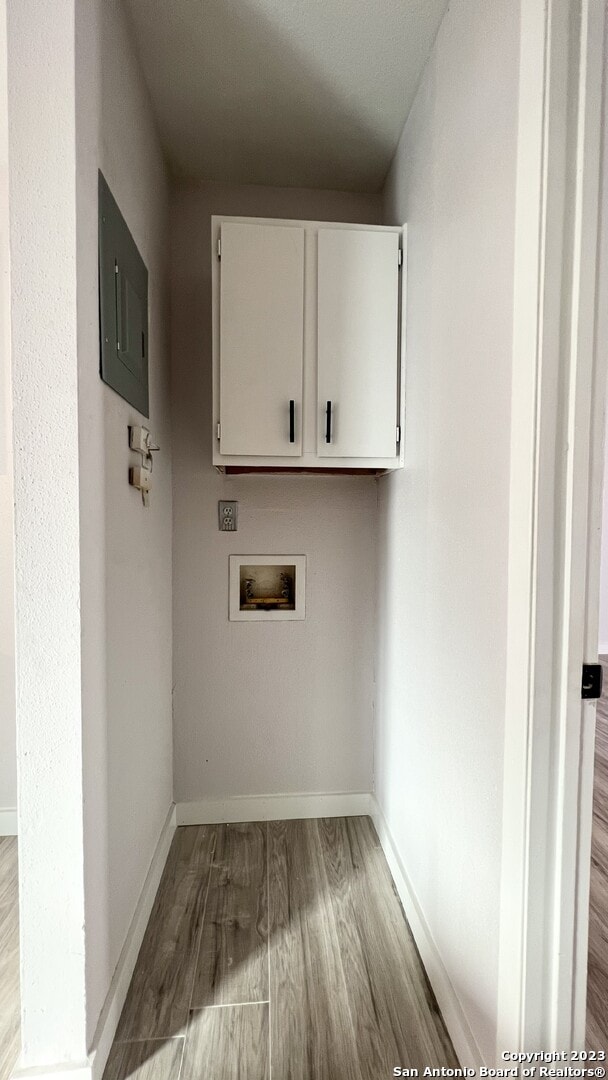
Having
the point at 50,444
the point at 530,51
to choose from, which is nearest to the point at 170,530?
the point at 50,444

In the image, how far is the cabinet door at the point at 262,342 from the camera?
1.66 metres

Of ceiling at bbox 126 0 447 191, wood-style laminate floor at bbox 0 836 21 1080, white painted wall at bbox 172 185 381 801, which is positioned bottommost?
wood-style laminate floor at bbox 0 836 21 1080

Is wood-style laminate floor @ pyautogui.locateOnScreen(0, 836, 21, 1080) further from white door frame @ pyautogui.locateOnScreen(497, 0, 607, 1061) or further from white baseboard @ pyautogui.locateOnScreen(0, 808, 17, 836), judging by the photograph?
white door frame @ pyautogui.locateOnScreen(497, 0, 607, 1061)

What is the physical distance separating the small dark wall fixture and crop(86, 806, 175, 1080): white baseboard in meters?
1.49

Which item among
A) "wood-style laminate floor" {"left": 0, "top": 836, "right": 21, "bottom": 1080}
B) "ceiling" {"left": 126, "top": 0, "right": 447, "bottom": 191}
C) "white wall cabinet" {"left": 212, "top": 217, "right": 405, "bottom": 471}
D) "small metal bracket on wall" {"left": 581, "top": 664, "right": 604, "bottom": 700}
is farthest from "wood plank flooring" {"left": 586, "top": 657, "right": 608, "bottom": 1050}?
"ceiling" {"left": 126, "top": 0, "right": 447, "bottom": 191}

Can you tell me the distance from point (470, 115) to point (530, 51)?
1.01 ft

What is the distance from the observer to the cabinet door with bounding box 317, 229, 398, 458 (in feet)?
5.52

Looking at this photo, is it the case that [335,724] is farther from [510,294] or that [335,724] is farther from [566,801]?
[510,294]

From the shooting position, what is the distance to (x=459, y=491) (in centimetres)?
123

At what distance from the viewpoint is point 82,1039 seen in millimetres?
1077

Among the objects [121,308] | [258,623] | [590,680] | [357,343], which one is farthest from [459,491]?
[258,623]

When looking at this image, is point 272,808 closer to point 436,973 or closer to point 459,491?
point 436,973

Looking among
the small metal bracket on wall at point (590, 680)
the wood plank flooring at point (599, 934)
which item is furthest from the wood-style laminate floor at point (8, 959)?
the small metal bracket on wall at point (590, 680)

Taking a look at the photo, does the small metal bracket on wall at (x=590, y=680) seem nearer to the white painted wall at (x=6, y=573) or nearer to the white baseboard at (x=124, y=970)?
the white baseboard at (x=124, y=970)
